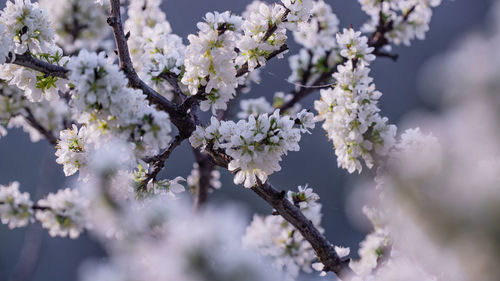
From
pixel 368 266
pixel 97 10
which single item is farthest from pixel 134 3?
pixel 368 266

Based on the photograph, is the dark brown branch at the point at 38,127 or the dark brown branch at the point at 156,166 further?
the dark brown branch at the point at 38,127

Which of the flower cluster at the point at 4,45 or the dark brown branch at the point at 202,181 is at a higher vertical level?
the dark brown branch at the point at 202,181

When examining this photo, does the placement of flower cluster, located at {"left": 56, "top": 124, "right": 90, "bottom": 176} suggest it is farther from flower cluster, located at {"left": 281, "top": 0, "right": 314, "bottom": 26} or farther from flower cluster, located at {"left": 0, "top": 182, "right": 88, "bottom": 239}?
flower cluster, located at {"left": 0, "top": 182, "right": 88, "bottom": 239}

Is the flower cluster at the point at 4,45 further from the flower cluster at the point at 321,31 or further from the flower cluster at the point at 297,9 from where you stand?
the flower cluster at the point at 321,31

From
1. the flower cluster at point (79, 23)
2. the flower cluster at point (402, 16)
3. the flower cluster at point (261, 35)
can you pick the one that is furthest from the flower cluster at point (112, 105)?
the flower cluster at point (79, 23)

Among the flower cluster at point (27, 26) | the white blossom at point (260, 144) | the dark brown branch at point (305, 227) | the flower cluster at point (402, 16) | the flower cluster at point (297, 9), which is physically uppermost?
the flower cluster at point (402, 16)

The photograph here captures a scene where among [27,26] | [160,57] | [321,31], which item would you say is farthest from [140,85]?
[321,31]

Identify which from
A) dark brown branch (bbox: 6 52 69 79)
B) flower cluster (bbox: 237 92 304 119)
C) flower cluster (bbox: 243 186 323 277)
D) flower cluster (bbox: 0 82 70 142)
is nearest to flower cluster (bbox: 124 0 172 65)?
flower cluster (bbox: 0 82 70 142)
